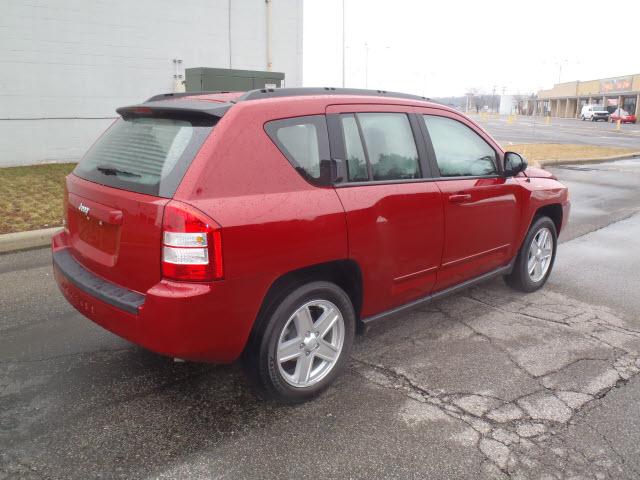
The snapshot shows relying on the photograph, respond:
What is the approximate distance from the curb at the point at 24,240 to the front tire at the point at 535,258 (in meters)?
5.14

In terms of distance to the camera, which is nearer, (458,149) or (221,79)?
(458,149)

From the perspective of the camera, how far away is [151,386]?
327 cm

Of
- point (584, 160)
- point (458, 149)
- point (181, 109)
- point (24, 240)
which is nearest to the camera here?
point (181, 109)

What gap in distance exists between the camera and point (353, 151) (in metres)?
3.29

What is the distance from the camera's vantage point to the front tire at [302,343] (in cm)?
288

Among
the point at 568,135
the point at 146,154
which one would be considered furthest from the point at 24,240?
the point at 568,135

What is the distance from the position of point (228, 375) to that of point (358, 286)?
998 mm

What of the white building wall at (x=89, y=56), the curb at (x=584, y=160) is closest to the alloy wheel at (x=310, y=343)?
the white building wall at (x=89, y=56)

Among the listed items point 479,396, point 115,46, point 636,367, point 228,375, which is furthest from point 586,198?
point 115,46

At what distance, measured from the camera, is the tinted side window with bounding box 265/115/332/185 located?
9.67 feet

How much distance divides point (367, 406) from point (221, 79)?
1031cm

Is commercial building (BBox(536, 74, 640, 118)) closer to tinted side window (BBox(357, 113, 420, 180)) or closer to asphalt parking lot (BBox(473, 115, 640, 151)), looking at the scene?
asphalt parking lot (BBox(473, 115, 640, 151))

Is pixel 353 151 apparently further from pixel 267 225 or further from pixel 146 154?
pixel 146 154

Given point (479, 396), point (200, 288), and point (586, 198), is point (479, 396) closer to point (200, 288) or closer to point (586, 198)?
point (200, 288)
